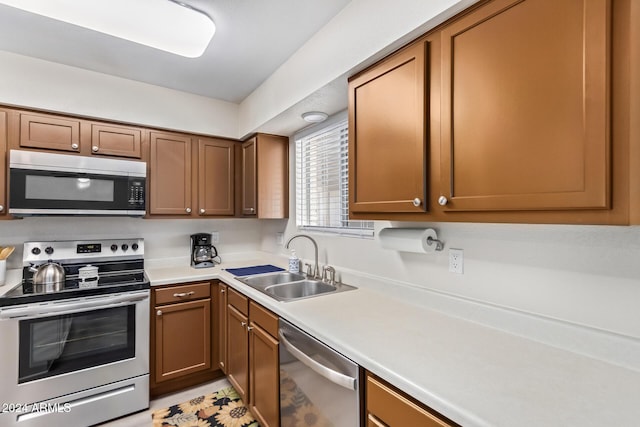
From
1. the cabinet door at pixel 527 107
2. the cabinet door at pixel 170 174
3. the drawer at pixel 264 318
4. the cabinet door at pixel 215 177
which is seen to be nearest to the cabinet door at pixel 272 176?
the cabinet door at pixel 215 177

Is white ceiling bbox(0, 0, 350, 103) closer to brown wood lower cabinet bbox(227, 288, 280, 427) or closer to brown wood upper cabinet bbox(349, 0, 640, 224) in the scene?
brown wood upper cabinet bbox(349, 0, 640, 224)

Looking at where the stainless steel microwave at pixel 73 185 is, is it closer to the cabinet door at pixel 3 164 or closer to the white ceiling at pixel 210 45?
the cabinet door at pixel 3 164

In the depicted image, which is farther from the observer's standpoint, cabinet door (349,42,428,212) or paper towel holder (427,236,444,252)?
paper towel holder (427,236,444,252)

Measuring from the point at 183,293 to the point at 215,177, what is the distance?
1089 mm

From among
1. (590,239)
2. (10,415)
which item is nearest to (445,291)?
(590,239)

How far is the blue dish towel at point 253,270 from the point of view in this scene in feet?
8.19

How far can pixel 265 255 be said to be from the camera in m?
3.17

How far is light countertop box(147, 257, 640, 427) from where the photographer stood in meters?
0.75

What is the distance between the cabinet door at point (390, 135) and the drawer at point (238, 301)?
3.18 feet

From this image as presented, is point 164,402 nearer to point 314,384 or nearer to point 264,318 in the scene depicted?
point 264,318

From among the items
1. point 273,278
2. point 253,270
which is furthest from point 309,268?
point 253,270

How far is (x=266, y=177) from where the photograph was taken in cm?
273

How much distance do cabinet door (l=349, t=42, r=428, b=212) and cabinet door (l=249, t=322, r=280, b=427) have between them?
92 centimetres

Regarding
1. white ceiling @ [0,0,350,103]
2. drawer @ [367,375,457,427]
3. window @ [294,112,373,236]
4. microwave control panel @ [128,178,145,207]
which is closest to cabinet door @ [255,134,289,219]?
window @ [294,112,373,236]
